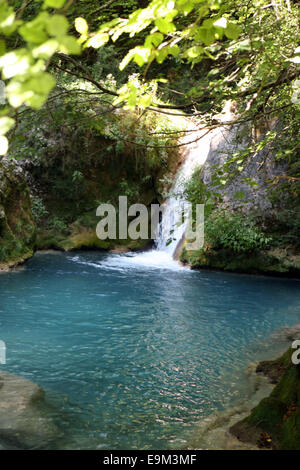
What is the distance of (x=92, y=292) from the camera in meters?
8.67

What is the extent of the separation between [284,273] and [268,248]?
2.85 feet

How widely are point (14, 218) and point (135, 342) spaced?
22.8 feet

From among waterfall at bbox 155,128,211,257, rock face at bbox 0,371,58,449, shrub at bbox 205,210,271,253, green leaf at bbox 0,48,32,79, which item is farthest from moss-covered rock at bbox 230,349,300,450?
waterfall at bbox 155,128,211,257

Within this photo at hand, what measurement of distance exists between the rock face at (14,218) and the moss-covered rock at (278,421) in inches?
342

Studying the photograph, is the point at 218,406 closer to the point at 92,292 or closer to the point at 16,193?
the point at 92,292

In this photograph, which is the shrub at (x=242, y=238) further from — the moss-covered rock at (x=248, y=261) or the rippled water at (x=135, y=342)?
the rippled water at (x=135, y=342)

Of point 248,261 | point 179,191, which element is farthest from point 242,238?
point 179,191

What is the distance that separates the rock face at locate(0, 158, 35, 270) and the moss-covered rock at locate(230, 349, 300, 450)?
28.5 feet

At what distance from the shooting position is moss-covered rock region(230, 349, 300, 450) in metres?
3.03

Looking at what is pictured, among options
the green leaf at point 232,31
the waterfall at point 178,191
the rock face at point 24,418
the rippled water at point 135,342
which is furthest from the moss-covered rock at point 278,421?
the waterfall at point 178,191

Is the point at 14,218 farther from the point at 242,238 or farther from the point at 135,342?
the point at 135,342

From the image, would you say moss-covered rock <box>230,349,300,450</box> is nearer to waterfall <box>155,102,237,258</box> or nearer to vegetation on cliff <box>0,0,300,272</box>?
vegetation on cliff <box>0,0,300,272</box>

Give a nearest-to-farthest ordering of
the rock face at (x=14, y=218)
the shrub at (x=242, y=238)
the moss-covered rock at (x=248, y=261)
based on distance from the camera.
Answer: the rock face at (x=14, y=218), the moss-covered rock at (x=248, y=261), the shrub at (x=242, y=238)

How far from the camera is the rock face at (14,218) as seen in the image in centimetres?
1066
